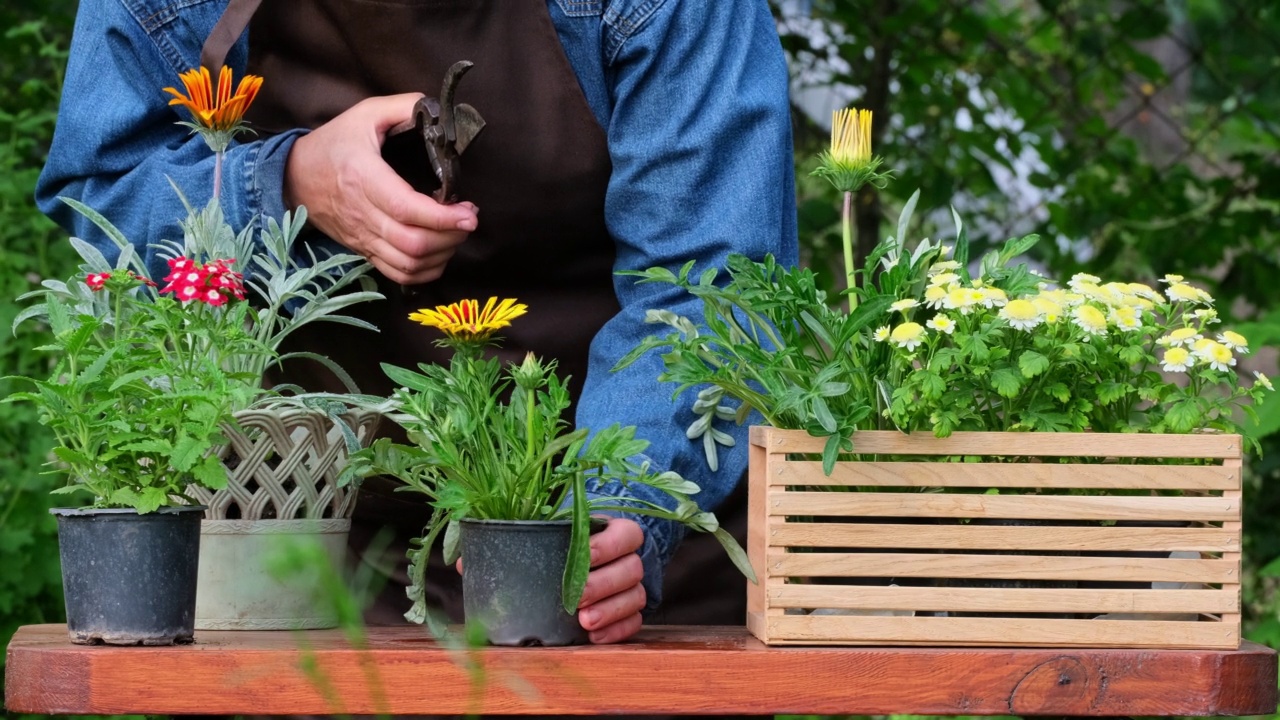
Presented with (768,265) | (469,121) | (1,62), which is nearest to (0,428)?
(1,62)

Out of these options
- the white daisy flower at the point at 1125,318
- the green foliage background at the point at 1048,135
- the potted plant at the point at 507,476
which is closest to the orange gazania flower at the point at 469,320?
the potted plant at the point at 507,476

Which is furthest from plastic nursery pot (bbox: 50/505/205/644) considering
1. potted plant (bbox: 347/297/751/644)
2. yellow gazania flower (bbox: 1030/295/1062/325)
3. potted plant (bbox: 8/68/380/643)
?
yellow gazania flower (bbox: 1030/295/1062/325)

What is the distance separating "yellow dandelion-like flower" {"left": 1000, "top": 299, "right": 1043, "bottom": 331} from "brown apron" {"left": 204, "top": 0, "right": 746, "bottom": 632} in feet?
1.79

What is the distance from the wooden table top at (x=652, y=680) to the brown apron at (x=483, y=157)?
526 mm

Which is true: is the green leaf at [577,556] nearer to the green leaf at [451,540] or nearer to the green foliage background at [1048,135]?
the green leaf at [451,540]

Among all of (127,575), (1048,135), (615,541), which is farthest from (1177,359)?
(1048,135)

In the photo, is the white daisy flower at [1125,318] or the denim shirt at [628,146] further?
the denim shirt at [628,146]

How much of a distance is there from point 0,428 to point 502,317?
77.5 inches

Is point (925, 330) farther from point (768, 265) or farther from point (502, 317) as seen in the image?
point (502, 317)

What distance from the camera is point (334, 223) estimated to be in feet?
4.57

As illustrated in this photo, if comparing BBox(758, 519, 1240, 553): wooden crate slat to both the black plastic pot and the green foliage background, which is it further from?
the green foliage background

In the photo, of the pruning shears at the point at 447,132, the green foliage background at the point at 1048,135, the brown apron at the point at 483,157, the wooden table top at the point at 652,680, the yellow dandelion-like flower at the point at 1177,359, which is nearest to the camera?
the wooden table top at the point at 652,680

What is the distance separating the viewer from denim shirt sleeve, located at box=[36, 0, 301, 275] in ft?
4.68

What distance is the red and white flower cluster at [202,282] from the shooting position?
1138 millimetres
